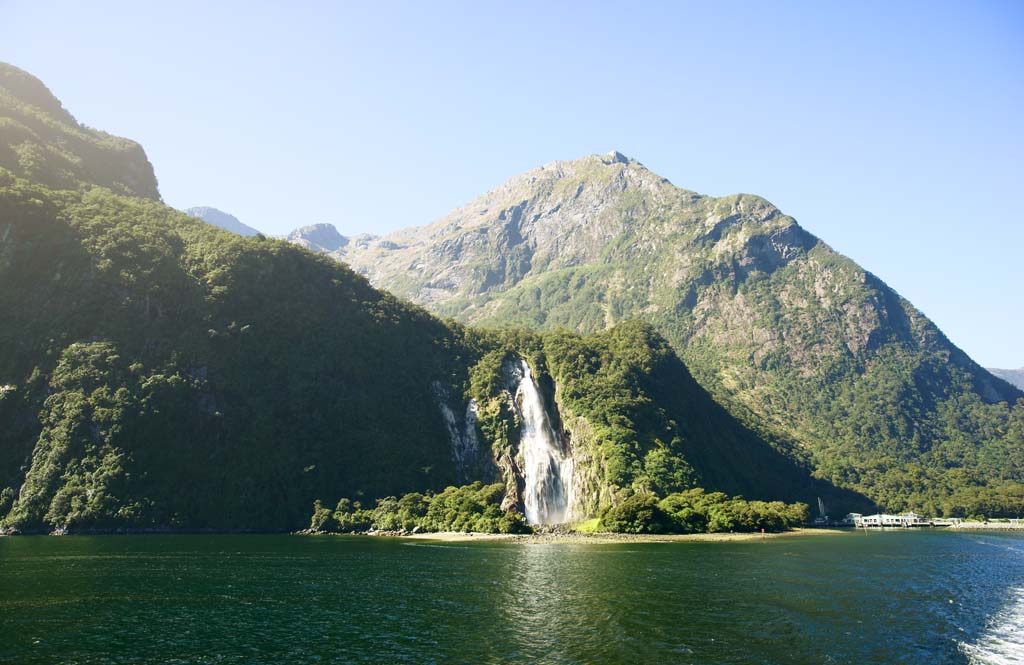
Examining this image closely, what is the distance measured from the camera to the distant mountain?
458ft

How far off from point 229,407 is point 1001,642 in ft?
513

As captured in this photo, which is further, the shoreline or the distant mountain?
the distant mountain

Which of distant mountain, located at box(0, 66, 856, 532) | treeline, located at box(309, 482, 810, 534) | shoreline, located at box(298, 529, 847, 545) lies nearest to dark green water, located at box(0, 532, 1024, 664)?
shoreline, located at box(298, 529, 847, 545)

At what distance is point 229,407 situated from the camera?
531 ft

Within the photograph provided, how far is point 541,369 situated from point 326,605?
145800 millimetres

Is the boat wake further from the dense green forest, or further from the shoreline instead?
the dense green forest

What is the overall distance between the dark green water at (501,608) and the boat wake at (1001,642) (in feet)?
0.73

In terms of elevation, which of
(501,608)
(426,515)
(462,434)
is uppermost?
(462,434)

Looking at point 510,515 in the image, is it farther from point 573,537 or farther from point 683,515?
point 683,515

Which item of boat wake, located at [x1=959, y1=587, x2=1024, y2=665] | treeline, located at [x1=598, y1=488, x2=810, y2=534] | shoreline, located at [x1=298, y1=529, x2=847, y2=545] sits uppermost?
treeline, located at [x1=598, y1=488, x2=810, y2=534]

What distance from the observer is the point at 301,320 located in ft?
626

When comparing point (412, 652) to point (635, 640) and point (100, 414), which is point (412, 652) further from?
point (100, 414)

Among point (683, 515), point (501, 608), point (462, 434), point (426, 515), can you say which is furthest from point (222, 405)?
point (501, 608)

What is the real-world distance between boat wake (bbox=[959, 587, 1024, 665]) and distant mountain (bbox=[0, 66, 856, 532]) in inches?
3756
